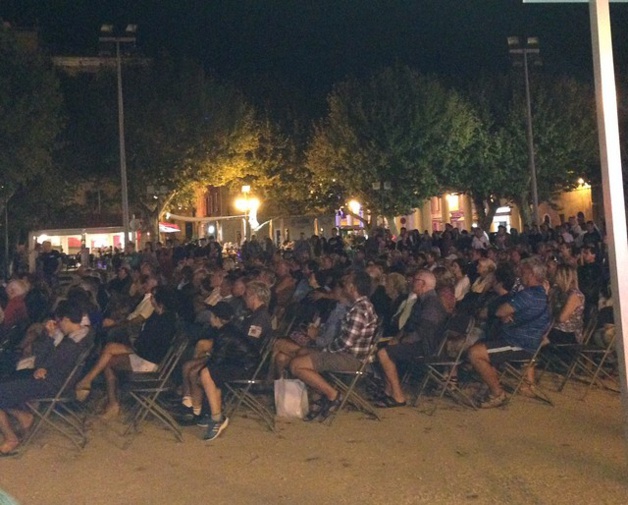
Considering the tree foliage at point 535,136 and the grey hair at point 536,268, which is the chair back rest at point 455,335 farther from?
the tree foliage at point 535,136

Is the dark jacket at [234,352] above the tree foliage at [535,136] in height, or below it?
below

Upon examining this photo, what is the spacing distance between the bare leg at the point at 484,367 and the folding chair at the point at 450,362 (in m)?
0.11

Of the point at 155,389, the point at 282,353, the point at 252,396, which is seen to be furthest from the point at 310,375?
the point at 155,389

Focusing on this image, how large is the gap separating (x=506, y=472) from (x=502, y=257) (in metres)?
6.48

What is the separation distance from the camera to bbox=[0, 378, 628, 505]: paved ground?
562 centimetres

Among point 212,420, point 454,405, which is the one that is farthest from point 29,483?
point 454,405

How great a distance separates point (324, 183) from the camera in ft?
133

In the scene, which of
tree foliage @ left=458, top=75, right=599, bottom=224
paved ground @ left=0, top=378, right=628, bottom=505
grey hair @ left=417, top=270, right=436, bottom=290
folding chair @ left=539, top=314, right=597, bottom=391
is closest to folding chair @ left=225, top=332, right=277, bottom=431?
paved ground @ left=0, top=378, right=628, bottom=505

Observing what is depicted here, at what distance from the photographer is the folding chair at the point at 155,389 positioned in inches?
285

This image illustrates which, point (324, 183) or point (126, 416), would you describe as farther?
point (324, 183)

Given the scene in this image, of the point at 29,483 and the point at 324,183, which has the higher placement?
the point at 324,183

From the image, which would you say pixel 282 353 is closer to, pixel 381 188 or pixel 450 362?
pixel 450 362

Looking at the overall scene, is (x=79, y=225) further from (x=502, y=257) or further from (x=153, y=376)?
(x=153, y=376)

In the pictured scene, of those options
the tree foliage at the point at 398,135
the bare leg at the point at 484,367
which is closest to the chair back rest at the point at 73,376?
the bare leg at the point at 484,367
